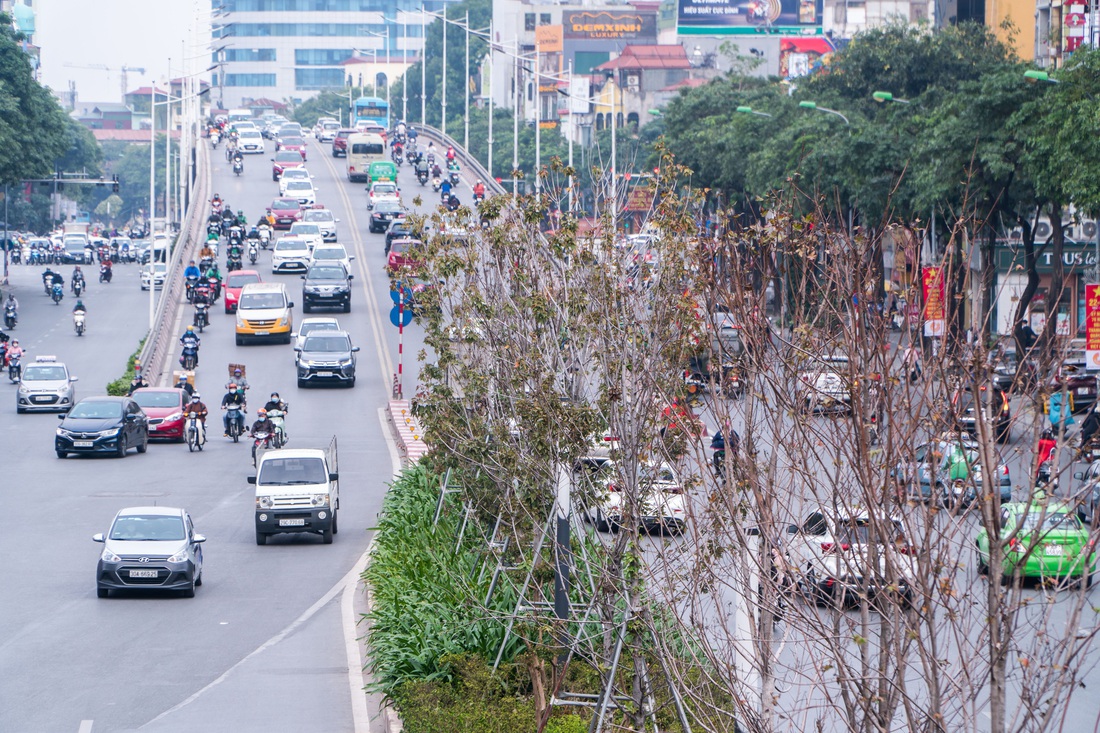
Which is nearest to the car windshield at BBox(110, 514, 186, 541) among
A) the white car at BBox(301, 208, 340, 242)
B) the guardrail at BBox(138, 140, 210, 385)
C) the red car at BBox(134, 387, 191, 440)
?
the red car at BBox(134, 387, 191, 440)

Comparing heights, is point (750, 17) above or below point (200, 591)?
above

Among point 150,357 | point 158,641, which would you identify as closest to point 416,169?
point 150,357

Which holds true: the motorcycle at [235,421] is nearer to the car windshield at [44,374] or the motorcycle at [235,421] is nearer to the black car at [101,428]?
the black car at [101,428]

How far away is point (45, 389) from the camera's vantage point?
46812 millimetres

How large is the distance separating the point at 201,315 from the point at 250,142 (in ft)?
188

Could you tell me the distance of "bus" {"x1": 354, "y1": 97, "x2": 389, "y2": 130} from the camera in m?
131

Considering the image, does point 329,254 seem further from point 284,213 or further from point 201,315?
point 284,213

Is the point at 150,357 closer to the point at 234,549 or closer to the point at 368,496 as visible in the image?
the point at 368,496

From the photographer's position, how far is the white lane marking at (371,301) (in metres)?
52.1

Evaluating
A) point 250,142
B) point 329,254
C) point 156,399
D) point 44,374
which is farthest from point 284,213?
point 156,399

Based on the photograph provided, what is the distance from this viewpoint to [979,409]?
7.39 m

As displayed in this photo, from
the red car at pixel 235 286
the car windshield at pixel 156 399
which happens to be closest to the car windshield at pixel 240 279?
the red car at pixel 235 286

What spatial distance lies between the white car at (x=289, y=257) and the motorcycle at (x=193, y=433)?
2713 cm

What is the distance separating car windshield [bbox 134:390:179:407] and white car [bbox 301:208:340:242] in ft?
99.3
